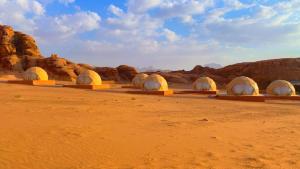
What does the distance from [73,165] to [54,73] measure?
40481 mm

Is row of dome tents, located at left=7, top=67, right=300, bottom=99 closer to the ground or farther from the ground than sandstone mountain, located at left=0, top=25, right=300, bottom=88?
closer to the ground

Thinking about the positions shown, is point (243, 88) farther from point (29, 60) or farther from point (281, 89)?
point (29, 60)

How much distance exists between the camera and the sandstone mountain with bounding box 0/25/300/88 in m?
45.4

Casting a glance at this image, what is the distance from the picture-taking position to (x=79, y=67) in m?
49.9

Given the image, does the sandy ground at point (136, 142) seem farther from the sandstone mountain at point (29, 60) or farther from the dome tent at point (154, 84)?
the sandstone mountain at point (29, 60)

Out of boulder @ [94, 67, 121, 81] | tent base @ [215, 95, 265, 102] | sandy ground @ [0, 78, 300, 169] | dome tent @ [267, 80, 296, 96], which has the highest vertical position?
boulder @ [94, 67, 121, 81]

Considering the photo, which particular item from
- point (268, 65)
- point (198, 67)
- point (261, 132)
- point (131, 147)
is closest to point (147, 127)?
point (131, 147)

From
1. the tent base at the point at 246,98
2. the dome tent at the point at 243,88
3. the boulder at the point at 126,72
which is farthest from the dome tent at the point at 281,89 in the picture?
the boulder at the point at 126,72

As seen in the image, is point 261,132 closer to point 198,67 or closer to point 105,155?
point 105,155

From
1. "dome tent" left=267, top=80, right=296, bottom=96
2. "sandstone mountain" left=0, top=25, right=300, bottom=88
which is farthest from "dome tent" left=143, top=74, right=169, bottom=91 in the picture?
"sandstone mountain" left=0, top=25, right=300, bottom=88

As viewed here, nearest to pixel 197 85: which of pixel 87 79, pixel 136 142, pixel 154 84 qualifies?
pixel 154 84

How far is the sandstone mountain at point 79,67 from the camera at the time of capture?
149 feet

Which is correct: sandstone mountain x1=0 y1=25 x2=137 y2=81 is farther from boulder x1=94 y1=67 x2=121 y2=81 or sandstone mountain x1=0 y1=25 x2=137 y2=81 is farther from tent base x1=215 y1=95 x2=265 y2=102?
tent base x1=215 y1=95 x2=265 y2=102

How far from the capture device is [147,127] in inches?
398
